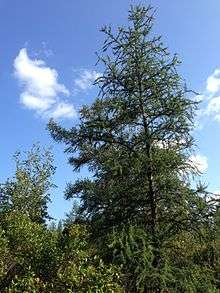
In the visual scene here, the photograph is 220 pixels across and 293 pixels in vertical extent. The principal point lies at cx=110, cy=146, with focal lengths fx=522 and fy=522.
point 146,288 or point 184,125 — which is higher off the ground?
point 184,125

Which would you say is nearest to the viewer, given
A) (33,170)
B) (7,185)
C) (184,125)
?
(184,125)

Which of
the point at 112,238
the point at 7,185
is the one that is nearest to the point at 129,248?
the point at 112,238

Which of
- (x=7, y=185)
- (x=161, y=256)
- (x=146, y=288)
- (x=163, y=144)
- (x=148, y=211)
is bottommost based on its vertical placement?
(x=146, y=288)

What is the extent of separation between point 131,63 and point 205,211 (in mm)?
4843

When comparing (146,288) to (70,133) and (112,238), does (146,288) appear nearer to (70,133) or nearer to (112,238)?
(112,238)

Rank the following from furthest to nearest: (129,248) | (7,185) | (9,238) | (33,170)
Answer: (33,170) → (7,185) → (9,238) → (129,248)

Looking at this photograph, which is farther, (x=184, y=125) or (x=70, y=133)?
(x=70, y=133)

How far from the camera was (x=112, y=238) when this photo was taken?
1385cm

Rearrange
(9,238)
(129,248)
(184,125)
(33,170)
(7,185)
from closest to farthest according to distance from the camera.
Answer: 1. (129,248)
2. (184,125)
3. (9,238)
4. (7,185)
5. (33,170)

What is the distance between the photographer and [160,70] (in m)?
15.5

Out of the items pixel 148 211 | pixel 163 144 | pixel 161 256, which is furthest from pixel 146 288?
pixel 163 144

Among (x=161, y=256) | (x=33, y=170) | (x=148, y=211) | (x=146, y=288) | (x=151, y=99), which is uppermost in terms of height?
(x=33, y=170)

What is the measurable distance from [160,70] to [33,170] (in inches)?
1253

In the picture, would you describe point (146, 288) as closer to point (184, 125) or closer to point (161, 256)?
point (161, 256)
